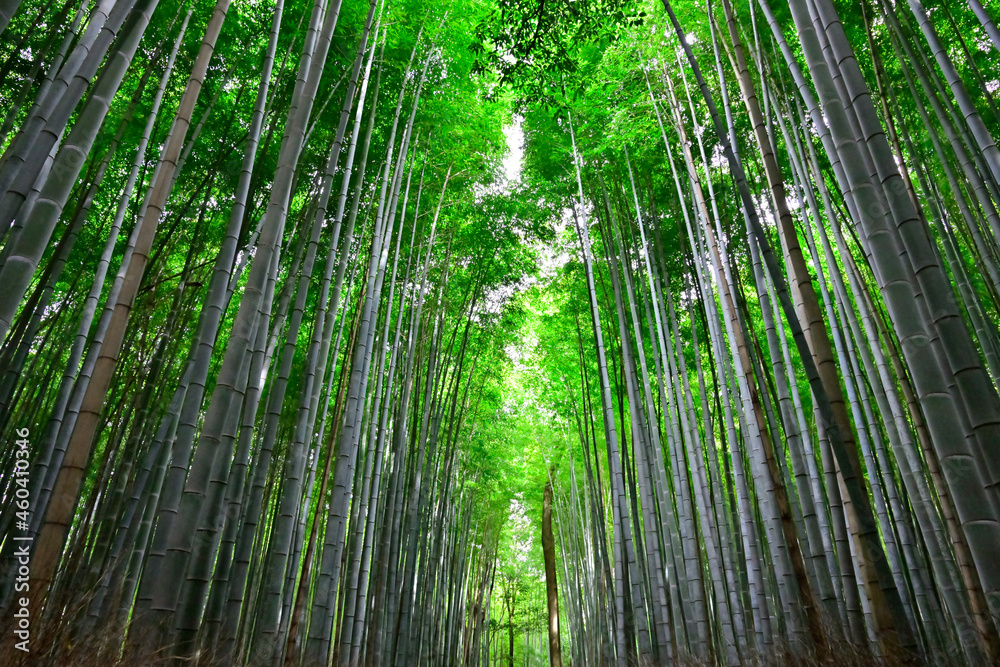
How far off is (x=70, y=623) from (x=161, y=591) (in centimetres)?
19

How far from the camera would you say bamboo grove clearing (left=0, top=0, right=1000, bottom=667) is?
4.90 feet

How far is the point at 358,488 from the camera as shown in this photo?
4281 millimetres

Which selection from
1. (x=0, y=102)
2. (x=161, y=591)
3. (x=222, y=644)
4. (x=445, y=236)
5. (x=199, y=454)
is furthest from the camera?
(x=445, y=236)

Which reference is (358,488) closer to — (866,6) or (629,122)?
(629,122)

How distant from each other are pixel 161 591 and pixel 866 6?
506cm

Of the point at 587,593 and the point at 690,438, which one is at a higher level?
the point at 690,438

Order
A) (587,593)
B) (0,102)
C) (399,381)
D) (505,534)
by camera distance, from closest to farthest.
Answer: (0,102), (399,381), (587,593), (505,534)

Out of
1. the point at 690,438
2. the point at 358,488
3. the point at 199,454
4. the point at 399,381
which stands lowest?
the point at 199,454

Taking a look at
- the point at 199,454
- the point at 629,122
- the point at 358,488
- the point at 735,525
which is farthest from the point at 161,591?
the point at 629,122

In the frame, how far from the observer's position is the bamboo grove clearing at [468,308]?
1.49m

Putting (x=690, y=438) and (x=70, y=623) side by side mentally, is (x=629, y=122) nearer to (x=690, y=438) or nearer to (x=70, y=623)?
(x=690, y=438)

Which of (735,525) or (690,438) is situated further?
(735,525)

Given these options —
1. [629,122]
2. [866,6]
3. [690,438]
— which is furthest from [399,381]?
[866,6]

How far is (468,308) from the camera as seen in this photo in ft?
23.6
